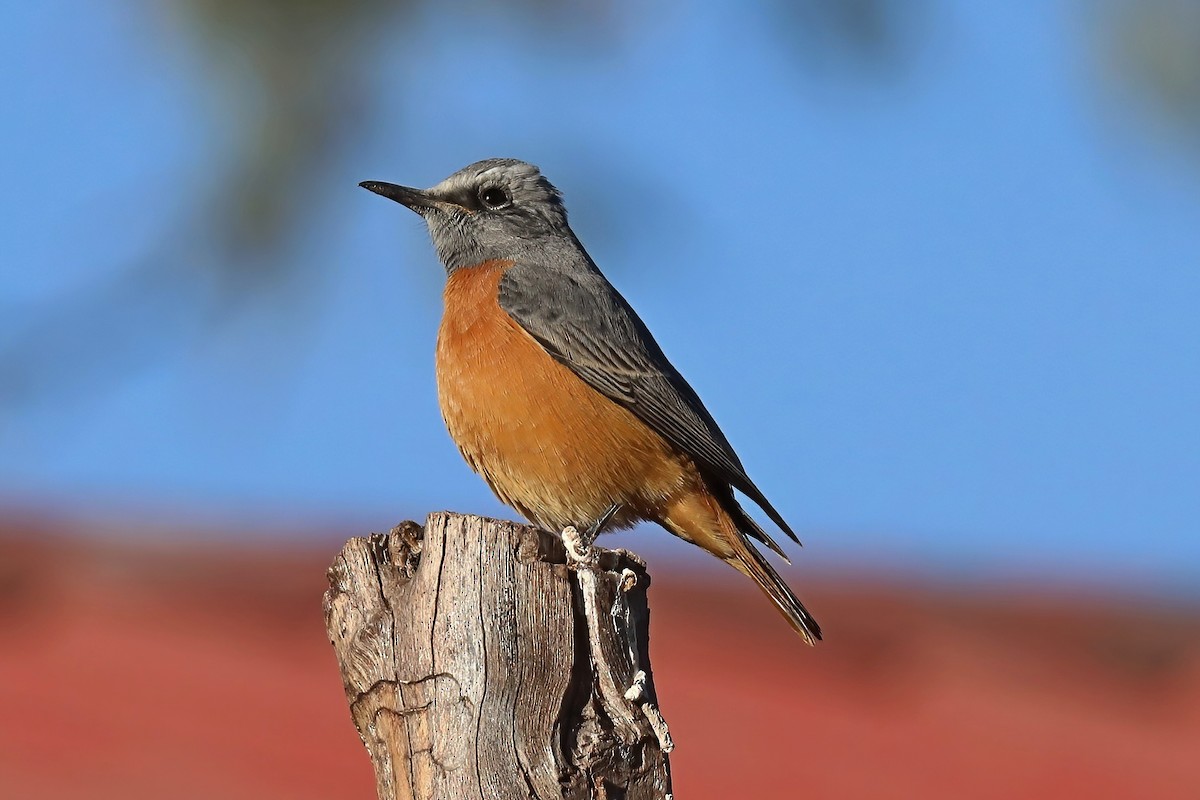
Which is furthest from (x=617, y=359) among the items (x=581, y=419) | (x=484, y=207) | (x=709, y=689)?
(x=709, y=689)

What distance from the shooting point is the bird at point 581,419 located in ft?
25.4

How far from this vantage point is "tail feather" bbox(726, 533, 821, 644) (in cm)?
790

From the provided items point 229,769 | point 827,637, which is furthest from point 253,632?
point 827,637

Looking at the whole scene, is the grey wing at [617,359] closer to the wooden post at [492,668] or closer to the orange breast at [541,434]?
the orange breast at [541,434]

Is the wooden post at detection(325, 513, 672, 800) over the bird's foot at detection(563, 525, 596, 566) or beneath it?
beneath

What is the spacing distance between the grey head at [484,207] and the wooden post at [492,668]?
369cm

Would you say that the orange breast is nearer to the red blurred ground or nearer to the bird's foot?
the bird's foot

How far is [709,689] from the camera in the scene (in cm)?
1084

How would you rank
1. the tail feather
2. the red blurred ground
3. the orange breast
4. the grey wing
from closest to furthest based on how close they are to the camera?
the orange breast < the tail feather < the grey wing < the red blurred ground

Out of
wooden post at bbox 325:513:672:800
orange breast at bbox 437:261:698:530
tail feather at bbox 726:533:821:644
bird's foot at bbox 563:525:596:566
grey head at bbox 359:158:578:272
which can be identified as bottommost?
wooden post at bbox 325:513:672:800

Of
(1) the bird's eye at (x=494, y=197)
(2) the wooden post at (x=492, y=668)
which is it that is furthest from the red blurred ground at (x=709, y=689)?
(2) the wooden post at (x=492, y=668)

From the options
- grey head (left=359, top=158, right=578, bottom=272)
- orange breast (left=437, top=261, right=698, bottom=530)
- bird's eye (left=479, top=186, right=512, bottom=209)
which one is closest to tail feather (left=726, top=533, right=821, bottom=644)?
orange breast (left=437, top=261, right=698, bottom=530)

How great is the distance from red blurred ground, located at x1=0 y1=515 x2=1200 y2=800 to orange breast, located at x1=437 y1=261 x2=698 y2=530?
2.63 meters

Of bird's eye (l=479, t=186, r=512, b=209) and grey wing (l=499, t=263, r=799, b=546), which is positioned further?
bird's eye (l=479, t=186, r=512, b=209)
